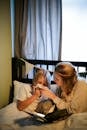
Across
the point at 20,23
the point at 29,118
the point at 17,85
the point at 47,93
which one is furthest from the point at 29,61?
the point at 29,118

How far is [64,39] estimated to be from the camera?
2.83 metres

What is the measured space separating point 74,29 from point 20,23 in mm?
710

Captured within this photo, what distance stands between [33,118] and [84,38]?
123 cm

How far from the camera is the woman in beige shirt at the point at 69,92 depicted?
207 centimetres

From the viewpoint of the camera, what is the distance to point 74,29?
2.79 metres

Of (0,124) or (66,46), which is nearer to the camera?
(0,124)

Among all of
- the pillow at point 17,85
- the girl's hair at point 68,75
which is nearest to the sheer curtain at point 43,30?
the pillow at point 17,85

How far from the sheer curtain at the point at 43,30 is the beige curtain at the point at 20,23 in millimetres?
49

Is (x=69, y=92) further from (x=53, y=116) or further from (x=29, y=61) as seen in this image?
(x=29, y=61)

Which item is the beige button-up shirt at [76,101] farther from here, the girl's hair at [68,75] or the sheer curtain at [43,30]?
the sheer curtain at [43,30]

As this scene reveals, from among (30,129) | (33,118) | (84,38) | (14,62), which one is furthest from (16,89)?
(84,38)

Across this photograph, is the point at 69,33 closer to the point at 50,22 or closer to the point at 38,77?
the point at 50,22

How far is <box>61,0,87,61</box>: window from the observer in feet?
8.96

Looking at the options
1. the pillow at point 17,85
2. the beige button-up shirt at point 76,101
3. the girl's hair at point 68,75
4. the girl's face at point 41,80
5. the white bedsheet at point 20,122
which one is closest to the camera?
the white bedsheet at point 20,122
